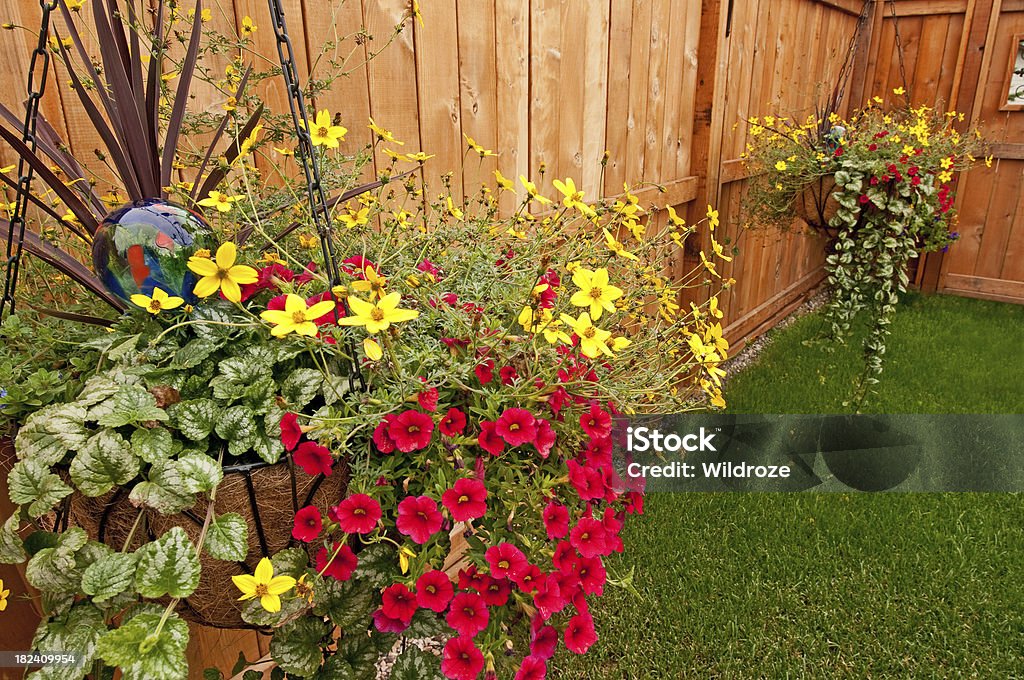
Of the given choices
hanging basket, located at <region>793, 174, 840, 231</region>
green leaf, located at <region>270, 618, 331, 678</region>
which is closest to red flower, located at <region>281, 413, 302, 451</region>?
green leaf, located at <region>270, 618, 331, 678</region>

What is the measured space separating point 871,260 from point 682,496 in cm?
115

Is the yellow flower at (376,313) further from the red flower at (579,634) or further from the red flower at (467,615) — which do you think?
the red flower at (579,634)

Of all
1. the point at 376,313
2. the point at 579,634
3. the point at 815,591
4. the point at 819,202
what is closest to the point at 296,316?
the point at 376,313

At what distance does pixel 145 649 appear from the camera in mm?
621

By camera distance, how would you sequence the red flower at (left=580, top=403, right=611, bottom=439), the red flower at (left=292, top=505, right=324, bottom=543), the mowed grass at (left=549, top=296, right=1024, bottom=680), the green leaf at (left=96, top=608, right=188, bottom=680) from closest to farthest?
the green leaf at (left=96, top=608, right=188, bottom=680)
the red flower at (left=292, top=505, right=324, bottom=543)
the red flower at (left=580, top=403, right=611, bottom=439)
the mowed grass at (left=549, top=296, right=1024, bottom=680)

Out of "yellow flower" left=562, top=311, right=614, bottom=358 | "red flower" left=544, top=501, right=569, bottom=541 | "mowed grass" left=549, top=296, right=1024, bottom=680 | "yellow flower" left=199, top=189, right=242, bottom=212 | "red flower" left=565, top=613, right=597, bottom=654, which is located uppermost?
"yellow flower" left=199, top=189, right=242, bottom=212

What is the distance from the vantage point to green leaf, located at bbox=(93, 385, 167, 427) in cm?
69

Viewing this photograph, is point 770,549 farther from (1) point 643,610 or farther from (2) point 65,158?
(2) point 65,158

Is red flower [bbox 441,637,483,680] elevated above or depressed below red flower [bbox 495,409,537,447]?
below

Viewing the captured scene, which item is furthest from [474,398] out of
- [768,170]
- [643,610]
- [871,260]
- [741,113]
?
[741,113]

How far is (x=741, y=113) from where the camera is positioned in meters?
3.28

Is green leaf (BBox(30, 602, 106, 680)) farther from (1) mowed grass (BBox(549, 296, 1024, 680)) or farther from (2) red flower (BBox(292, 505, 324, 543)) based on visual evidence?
(1) mowed grass (BBox(549, 296, 1024, 680))

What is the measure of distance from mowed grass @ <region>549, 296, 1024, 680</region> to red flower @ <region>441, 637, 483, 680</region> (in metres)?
0.82

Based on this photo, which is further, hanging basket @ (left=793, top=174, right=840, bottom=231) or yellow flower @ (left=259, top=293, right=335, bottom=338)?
hanging basket @ (left=793, top=174, right=840, bottom=231)
